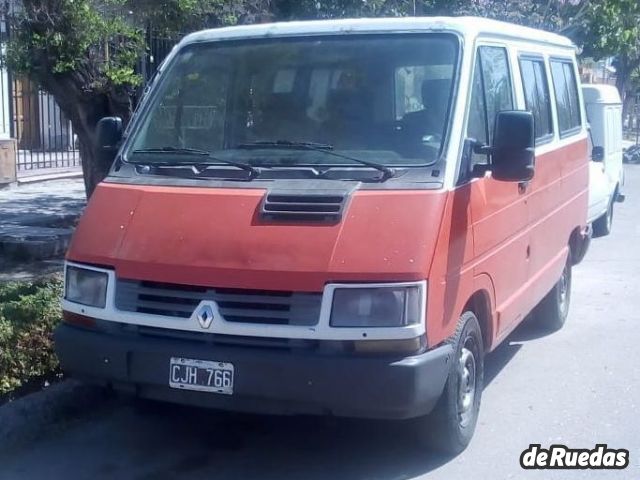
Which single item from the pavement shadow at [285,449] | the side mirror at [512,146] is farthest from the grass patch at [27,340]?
the side mirror at [512,146]

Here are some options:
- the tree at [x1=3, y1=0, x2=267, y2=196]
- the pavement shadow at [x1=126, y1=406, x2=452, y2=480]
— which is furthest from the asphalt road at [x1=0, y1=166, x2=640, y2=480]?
the tree at [x1=3, y1=0, x2=267, y2=196]

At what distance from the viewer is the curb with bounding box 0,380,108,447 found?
5.62 m

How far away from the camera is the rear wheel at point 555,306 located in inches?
323

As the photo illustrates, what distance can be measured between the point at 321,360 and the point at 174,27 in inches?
191

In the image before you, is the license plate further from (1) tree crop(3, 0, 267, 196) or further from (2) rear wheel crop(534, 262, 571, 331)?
(2) rear wheel crop(534, 262, 571, 331)

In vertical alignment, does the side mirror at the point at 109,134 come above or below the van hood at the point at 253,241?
above

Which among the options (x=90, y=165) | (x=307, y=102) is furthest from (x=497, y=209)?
(x=90, y=165)

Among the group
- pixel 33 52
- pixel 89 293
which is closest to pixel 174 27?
pixel 33 52

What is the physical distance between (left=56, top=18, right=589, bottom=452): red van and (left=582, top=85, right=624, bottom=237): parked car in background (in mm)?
7382

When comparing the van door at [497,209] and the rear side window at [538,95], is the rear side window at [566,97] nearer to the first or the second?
the rear side window at [538,95]

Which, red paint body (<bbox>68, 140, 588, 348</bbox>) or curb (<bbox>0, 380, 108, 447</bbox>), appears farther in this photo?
curb (<bbox>0, 380, 108, 447</bbox>)

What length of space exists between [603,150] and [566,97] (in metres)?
5.48

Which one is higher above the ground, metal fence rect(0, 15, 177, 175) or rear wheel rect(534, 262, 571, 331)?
metal fence rect(0, 15, 177, 175)

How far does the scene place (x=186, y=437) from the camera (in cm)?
589
